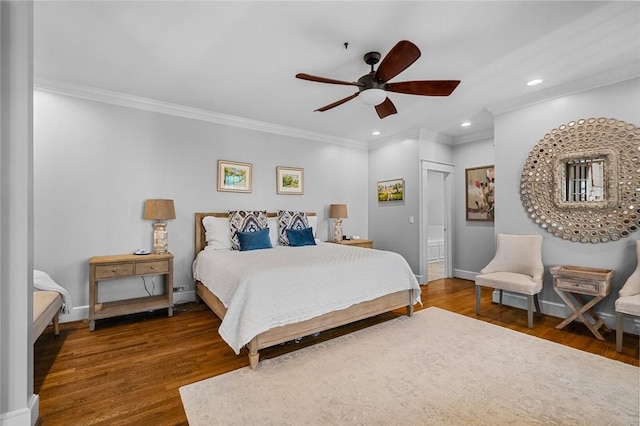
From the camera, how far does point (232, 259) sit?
10.3ft

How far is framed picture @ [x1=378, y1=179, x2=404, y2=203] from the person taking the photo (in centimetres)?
528

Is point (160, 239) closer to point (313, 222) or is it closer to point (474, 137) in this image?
point (313, 222)

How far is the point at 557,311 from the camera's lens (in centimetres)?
346

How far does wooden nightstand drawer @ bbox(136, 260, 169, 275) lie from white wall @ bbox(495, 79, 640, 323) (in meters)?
4.36

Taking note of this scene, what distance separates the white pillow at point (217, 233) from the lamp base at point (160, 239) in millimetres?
510

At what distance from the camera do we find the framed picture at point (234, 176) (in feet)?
14.2

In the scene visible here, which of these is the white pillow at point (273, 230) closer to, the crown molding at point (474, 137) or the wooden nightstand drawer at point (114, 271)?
the wooden nightstand drawer at point (114, 271)

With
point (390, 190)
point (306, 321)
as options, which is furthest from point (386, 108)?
point (390, 190)

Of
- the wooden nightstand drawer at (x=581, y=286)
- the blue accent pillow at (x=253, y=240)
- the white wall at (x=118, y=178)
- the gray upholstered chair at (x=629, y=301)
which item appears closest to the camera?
the gray upholstered chair at (x=629, y=301)

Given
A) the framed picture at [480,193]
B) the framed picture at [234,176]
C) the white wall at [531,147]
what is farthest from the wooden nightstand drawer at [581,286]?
the framed picture at [234,176]

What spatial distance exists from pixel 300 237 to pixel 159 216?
1.86 metres

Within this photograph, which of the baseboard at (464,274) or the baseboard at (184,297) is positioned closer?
the baseboard at (184,297)

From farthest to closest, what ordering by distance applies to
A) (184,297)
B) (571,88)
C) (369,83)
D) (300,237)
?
(300,237)
(184,297)
(571,88)
(369,83)

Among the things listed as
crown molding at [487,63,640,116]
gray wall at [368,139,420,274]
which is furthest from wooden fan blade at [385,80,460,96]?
gray wall at [368,139,420,274]
